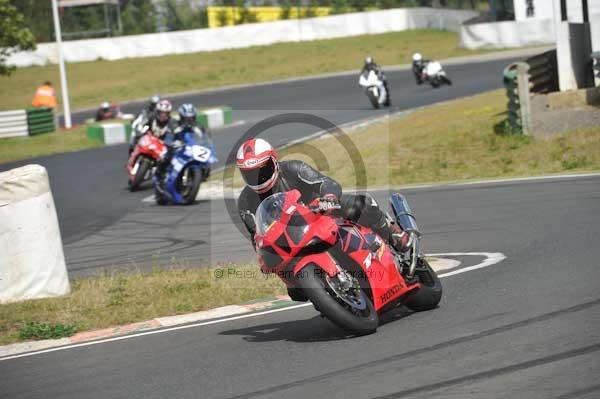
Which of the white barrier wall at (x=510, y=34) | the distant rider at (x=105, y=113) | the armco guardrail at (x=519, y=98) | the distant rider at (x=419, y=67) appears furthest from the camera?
the white barrier wall at (x=510, y=34)

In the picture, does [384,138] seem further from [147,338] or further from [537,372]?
[537,372]

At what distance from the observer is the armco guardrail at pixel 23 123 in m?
31.2

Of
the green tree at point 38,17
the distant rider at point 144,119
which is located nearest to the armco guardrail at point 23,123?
the distant rider at point 144,119

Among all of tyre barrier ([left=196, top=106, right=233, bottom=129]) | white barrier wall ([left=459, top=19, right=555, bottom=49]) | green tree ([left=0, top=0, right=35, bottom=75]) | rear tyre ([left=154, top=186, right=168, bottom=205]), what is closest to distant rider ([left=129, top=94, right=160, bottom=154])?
rear tyre ([left=154, top=186, right=168, bottom=205])

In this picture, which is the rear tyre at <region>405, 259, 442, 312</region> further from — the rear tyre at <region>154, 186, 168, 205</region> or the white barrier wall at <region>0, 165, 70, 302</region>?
the rear tyre at <region>154, 186, 168, 205</region>

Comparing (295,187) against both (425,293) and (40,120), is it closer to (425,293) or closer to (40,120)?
(425,293)

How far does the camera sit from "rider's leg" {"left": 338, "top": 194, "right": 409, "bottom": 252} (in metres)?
7.14

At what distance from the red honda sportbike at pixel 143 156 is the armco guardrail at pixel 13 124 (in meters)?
12.5

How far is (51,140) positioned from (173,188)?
13.7 metres

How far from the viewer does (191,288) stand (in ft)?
30.7

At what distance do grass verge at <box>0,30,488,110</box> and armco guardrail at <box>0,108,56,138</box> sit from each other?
13.4 m

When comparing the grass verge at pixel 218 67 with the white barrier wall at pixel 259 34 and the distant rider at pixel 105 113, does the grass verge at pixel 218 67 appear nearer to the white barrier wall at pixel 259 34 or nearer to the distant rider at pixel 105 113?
the white barrier wall at pixel 259 34

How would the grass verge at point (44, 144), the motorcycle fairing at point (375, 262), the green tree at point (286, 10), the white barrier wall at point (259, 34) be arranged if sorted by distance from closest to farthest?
the motorcycle fairing at point (375, 262), the grass verge at point (44, 144), the white barrier wall at point (259, 34), the green tree at point (286, 10)

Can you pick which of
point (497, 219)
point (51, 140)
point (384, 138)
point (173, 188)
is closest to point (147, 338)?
point (497, 219)
